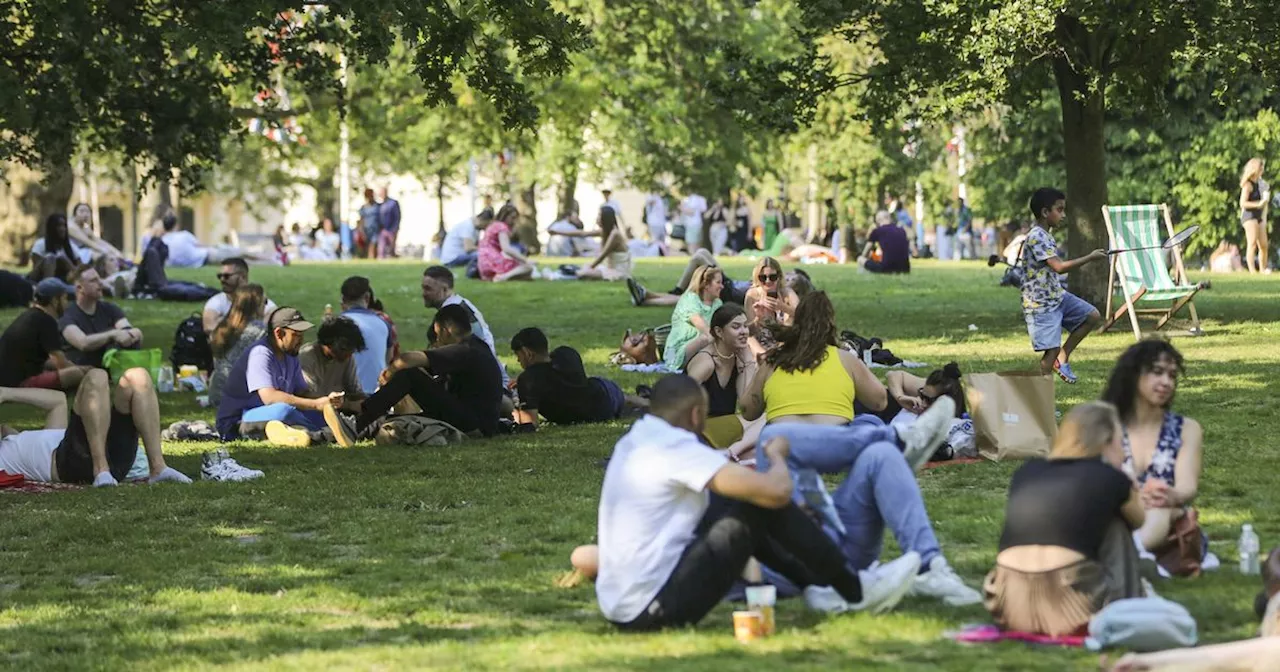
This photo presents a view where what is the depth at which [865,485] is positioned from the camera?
845 centimetres

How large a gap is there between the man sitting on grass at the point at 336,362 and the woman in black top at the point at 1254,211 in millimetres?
21550

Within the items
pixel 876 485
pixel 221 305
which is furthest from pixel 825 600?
pixel 221 305

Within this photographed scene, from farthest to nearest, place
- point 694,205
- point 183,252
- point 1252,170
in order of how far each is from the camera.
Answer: point 694,205 → point 183,252 → point 1252,170

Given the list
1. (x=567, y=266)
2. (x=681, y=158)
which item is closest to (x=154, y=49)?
(x=567, y=266)

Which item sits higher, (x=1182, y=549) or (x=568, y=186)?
(x=568, y=186)

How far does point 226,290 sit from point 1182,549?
11567mm

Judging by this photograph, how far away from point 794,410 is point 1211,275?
24.4 meters

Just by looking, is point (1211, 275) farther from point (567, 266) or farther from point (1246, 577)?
point (1246, 577)

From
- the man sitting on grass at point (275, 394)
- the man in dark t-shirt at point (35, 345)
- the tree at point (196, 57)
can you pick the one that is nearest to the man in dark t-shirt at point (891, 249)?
the tree at point (196, 57)

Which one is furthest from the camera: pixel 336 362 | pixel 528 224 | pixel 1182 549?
pixel 528 224

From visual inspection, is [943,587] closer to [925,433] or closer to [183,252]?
[925,433]

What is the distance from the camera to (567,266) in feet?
111

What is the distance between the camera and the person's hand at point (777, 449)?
7906 mm

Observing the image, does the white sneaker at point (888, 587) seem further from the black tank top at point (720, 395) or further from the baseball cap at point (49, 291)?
the baseball cap at point (49, 291)
